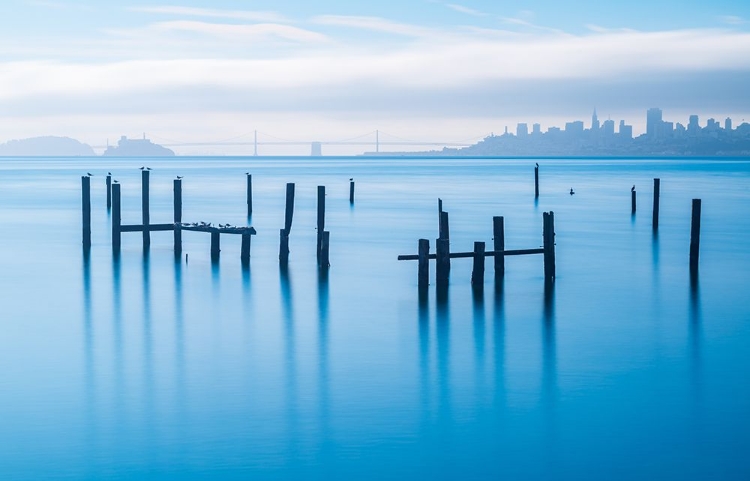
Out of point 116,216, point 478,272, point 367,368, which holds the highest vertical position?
point 116,216

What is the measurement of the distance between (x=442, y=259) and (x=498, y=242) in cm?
195

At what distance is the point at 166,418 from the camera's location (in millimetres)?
11359

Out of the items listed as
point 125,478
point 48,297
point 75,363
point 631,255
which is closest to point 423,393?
point 125,478

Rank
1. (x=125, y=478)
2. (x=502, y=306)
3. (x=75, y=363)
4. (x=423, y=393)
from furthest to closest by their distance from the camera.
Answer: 1. (x=502, y=306)
2. (x=75, y=363)
3. (x=423, y=393)
4. (x=125, y=478)

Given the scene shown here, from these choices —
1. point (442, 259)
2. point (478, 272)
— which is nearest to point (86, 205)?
point (478, 272)

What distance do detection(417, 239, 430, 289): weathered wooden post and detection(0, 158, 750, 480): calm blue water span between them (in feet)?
1.55

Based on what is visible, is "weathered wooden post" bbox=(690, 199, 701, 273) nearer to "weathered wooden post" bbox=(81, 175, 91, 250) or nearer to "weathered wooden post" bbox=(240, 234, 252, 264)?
"weathered wooden post" bbox=(240, 234, 252, 264)

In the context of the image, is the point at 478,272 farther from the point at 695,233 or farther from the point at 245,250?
the point at 245,250

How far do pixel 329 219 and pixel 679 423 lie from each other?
32925 millimetres

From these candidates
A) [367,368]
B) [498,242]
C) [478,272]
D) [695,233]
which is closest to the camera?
[367,368]

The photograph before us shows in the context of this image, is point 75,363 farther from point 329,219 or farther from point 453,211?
point 453,211

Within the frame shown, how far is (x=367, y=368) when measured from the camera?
13.9 m

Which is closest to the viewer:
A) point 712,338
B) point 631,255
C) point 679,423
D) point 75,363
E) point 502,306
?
point 679,423

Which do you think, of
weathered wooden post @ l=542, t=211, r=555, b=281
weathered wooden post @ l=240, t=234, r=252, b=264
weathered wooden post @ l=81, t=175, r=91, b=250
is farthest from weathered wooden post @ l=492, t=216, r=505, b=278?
weathered wooden post @ l=81, t=175, r=91, b=250
